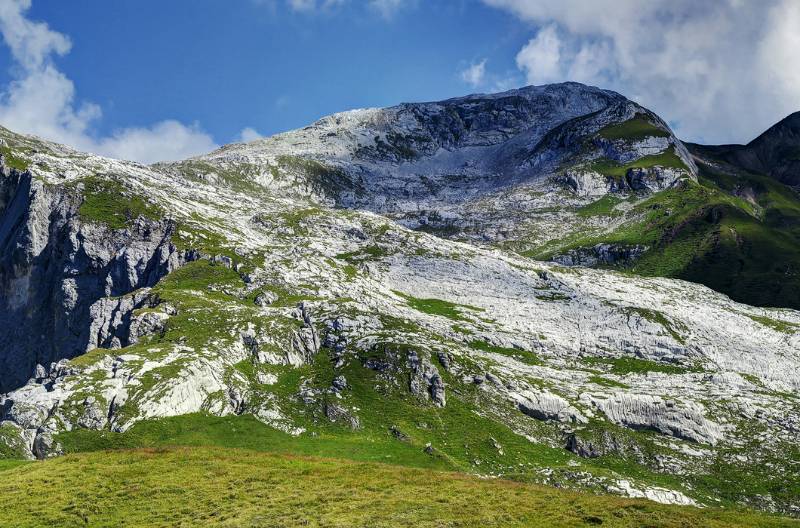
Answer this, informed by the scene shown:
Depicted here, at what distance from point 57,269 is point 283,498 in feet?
367

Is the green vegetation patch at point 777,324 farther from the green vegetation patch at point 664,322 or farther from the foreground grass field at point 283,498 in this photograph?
the foreground grass field at point 283,498

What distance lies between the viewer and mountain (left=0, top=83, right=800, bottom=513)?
250 ft

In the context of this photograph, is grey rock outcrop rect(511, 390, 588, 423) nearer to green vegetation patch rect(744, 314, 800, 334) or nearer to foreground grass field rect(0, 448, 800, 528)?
foreground grass field rect(0, 448, 800, 528)

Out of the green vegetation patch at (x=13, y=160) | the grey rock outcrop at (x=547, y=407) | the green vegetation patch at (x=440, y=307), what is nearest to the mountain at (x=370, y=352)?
the grey rock outcrop at (x=547, y=407)

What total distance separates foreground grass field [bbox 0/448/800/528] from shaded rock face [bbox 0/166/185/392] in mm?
75135

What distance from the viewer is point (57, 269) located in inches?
5212

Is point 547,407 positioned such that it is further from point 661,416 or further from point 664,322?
point 664,322

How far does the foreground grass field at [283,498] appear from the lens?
126 feet

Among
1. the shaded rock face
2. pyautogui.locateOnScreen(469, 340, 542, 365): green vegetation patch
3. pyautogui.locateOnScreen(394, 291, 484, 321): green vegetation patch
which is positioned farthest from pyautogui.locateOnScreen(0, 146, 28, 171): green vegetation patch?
pyautogui.locateOnScreen(469, 340, 542, 365): green vegetation patch

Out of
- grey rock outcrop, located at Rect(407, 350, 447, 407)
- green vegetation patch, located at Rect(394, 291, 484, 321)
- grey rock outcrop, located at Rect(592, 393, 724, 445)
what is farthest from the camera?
green vegetation patch, located at Rect(394, 291, 484, 321)

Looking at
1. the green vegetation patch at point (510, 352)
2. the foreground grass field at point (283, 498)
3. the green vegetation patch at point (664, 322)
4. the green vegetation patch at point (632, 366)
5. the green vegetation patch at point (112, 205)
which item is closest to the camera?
the foreground grass field at point (283, 498)

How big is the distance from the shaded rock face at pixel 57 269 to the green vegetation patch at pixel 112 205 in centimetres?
204

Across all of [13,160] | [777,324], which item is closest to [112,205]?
[13,160]

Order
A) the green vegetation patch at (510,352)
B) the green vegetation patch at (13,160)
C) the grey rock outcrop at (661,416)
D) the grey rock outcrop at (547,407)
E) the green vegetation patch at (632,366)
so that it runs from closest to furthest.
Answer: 1. the grey rock outcrop at (661,416)
2. the grey rock outcrop at (547,407)
3. the green vegetation patch at (632,366)
4. the green vegetation patch at (510,352)
5. the green vegetation patch at (13,160)
